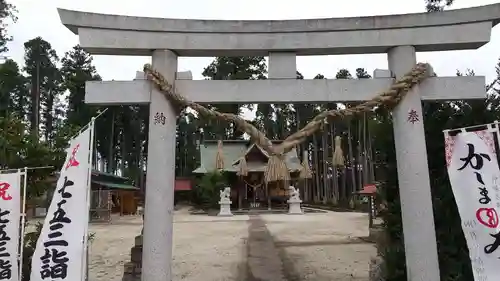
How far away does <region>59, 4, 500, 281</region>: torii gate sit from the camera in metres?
5.04

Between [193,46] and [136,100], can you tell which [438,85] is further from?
[136,100]

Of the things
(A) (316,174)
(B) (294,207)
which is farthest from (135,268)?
(A) (316,174)

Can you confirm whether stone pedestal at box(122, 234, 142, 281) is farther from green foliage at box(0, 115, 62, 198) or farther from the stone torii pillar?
the stone torii pillar

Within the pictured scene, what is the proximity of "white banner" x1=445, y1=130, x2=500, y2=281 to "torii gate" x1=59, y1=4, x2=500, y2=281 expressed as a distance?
2.46 ft

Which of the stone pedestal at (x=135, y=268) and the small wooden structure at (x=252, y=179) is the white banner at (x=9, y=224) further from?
the small wooden structure at (x=252, y=179)

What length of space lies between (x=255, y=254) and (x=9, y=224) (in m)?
6.82

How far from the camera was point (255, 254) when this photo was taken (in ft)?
34.3

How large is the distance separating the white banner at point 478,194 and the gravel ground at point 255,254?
364cm

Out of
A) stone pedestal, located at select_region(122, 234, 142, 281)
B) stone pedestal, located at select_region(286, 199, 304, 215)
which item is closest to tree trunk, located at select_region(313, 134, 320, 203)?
stone pedestal, located at select_region(286, 199, 304, 215)

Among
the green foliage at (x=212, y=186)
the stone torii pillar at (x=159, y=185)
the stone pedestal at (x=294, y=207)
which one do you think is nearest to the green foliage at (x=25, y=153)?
the stone torii pillar at (x=159, y=185)

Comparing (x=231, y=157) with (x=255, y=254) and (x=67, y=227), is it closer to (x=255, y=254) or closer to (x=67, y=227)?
(x=255, y=254)

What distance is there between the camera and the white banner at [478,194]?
4027 mm

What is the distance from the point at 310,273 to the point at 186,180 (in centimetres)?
2800

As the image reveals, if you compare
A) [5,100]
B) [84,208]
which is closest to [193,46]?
[84,208]
